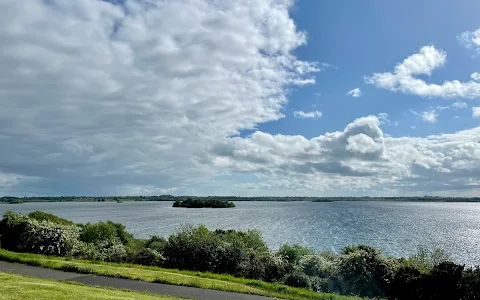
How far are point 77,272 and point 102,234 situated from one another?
18157 millimetres

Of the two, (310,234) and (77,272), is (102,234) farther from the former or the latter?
(310,234)

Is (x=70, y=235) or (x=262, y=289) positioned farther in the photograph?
(x=70, y=235)

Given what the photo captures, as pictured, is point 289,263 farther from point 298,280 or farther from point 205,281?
point 205,281

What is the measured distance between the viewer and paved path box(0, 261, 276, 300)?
13525mm

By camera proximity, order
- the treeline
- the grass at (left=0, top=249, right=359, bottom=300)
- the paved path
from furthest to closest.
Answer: the treeline < the grass at (left=0, top=249, right=359, bottom=300) < the paved path

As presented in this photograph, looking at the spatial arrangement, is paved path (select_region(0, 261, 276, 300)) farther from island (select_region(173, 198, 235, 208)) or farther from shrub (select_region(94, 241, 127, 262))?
island (select_region(173, 198, 235, 208))

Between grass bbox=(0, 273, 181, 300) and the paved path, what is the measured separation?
0.85m

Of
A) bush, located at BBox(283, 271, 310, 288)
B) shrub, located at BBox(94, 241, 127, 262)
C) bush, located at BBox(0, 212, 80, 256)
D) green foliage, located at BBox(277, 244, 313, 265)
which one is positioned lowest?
bush, located at BBox(283, 271, 310, 288)

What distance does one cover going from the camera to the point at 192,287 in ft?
48.2

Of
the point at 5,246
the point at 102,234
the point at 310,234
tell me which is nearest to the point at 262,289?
the point at 5,246

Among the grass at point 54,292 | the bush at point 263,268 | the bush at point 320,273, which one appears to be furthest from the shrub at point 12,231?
the bush at point 320,273

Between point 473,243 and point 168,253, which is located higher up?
point 168,253

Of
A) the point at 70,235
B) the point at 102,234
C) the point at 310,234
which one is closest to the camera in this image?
the point at 70,235

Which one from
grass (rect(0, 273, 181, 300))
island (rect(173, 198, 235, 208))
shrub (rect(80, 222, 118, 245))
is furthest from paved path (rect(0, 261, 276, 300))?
island (rect(173, 198, 235, 208))
